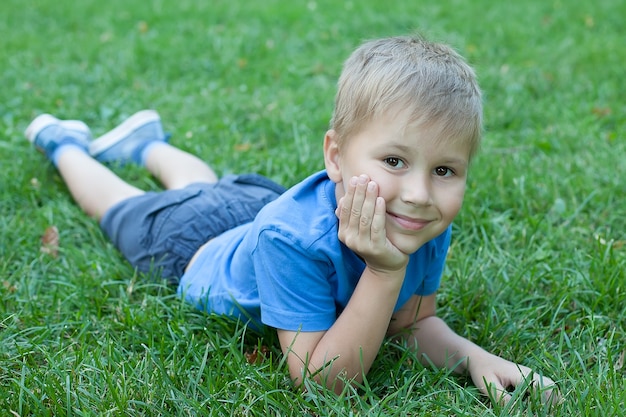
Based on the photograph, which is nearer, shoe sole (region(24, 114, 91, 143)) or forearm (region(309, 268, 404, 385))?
forearm (region(309, 268, 404, 385))

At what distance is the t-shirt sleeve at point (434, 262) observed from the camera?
2154 mm

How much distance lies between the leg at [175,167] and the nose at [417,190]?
160 cm

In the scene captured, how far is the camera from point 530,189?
314 cm

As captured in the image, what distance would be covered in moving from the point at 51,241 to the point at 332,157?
145cm

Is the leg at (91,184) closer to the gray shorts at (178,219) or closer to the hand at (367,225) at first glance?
the gray shorts at (178,219)

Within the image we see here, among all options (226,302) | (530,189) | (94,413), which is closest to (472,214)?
(530,189)

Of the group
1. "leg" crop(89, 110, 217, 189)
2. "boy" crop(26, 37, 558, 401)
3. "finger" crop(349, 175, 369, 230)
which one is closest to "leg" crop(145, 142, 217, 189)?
"leg" crop(89, 110, 217, 189)

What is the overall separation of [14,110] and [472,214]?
2754 mm

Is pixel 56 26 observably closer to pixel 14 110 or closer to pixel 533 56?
pixel 14 110

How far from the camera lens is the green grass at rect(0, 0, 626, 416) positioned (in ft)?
6.28

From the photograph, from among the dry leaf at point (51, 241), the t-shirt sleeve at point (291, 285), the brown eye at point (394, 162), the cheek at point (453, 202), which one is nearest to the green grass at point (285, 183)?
the dry leaf at point (51, 241)

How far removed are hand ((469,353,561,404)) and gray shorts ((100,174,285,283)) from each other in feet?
3.50

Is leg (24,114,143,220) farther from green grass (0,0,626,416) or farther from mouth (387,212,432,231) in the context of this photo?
mouth (387,212,432,231)

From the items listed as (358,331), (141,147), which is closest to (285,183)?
(141,147)
